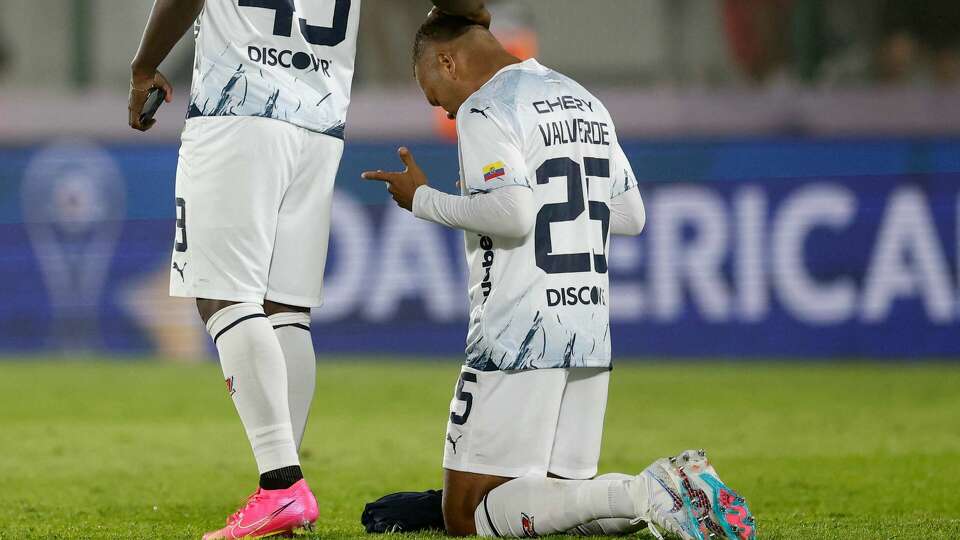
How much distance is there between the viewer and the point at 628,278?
8625 millimetres

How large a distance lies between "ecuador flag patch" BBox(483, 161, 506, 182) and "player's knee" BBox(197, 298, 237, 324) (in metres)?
0.71

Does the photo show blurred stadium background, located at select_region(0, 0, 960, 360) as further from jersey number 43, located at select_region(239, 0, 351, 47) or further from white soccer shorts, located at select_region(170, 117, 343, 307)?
white soccer shorts, located at select_region(170, 117, 343, 307)

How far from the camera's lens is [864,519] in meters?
3.74

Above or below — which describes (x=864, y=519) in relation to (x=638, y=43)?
below

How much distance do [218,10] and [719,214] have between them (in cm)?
564

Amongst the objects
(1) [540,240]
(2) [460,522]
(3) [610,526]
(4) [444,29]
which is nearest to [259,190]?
(4) [444,29]

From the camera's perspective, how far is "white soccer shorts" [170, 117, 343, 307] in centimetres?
332

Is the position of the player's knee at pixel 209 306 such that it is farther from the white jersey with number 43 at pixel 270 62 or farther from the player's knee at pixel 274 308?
the white jersey with number 43 at pixel 270 62

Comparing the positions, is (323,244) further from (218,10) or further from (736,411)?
(736,411)

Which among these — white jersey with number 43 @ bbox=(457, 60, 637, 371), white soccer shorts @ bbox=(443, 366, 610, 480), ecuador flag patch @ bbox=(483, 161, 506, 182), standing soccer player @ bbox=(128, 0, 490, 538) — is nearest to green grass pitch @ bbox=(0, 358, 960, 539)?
standing soccer player @ bbox=(128, 0, 490, 538)

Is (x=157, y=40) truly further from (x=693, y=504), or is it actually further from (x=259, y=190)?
(x=693, y=504)

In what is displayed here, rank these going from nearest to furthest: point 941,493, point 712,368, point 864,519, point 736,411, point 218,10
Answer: point 218,10 → point 864,519 → point 941,493 → point 736,411 → point 712,368

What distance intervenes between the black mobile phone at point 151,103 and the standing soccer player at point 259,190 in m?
0.02

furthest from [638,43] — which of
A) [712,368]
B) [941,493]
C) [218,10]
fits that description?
[218,10]
